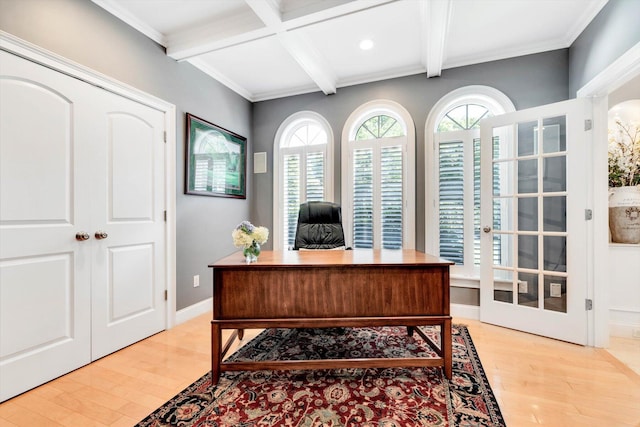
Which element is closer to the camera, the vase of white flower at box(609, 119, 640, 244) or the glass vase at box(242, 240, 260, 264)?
the glass vase at box(242, 240, 260, 264)

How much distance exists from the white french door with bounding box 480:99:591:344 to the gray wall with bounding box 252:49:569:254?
427mm

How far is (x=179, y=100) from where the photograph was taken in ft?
9.35

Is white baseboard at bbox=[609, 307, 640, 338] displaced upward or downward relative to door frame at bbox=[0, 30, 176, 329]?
downward

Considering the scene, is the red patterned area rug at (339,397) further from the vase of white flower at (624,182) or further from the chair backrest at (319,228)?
the vase of white flower at (624,182)

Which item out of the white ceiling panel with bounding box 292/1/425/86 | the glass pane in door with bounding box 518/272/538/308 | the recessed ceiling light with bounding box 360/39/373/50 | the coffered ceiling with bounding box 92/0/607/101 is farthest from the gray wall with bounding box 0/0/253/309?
the glass pane in door with bounding box 518/272/538/308

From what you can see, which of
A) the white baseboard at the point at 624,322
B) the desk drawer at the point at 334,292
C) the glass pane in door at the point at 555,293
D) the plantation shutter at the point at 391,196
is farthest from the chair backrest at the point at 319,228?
the white baseboard at the point at 624,322

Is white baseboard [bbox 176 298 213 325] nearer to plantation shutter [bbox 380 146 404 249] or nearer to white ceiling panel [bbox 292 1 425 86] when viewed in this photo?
plantation shutter [bbox 380 146 404 249]

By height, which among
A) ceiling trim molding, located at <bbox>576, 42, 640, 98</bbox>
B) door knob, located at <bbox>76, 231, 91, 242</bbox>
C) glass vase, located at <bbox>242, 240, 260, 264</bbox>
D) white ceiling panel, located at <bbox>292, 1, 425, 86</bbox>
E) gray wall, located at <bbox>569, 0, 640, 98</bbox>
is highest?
white ceiling panel, located at <bbox>292, 1, 425, 86</bbox>

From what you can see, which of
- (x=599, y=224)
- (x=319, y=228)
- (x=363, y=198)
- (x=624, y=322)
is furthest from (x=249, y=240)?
(x=624, y=322)

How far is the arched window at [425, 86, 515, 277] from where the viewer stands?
3.00 m

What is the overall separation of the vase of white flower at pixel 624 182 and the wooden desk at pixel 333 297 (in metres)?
2.06

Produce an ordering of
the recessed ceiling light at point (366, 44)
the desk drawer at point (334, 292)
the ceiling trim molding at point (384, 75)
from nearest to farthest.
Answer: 1. the desk drawer at point (334, 292)
2. the recessed ceiling light at point (366, 44)
3. the ceiling trim molding at point (384, 75)

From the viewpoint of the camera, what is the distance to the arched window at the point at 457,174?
3.00 metres

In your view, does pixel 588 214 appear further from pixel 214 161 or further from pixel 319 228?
pixel 214 161
